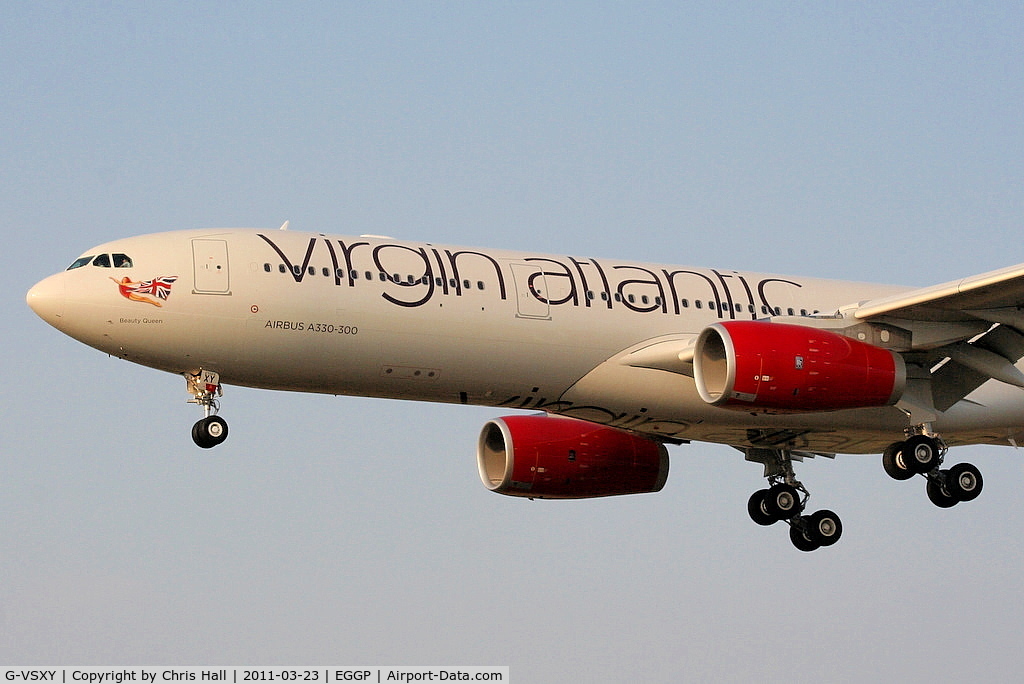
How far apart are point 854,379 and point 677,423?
13.8 feet

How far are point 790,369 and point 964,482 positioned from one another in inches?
235

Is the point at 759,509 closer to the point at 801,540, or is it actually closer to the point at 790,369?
the point at 801,540

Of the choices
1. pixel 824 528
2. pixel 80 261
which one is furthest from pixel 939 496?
pixel 80 261

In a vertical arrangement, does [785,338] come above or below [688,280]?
below

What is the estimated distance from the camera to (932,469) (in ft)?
112

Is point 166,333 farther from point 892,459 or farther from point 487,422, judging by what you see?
point 892,459

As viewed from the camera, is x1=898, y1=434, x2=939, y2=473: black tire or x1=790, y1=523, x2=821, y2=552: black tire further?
x1=790, y1=523, x2=821, y2=552: black tire

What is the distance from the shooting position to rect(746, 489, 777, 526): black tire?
38.5 meters

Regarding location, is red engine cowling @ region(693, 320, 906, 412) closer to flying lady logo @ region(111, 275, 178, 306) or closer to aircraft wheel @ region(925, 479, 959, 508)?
aircraft wheel @ region(925, 479, 959, 508)

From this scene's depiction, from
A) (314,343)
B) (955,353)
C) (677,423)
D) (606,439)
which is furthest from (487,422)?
(955,353)

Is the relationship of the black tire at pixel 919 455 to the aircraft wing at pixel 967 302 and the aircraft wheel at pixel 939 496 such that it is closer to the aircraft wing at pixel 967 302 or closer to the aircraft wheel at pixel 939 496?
the aircraft wheel at pixel 939 496

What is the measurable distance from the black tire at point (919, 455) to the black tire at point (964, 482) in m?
1.09

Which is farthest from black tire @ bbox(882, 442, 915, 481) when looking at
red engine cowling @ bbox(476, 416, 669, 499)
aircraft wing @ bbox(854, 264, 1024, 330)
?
red engine cowling @ bbox(476, 416, 669, 499)

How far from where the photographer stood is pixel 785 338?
1240 inches
